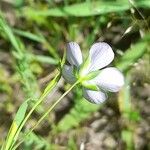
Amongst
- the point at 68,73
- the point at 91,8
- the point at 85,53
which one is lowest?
the point at 85,53

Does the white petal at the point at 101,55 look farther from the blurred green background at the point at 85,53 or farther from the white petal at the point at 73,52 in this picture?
the blurred green background at the point at 85,53

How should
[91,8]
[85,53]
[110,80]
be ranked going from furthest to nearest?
[85,53] → [91,8] → [110,80]

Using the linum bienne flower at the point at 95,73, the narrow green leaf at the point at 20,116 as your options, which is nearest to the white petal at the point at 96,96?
the linum bienne flower at the point at 95,73

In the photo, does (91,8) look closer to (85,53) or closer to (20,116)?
(85,53)

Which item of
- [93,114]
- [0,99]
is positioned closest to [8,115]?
[0,99]

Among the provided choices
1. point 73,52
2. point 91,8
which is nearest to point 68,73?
point 73,52

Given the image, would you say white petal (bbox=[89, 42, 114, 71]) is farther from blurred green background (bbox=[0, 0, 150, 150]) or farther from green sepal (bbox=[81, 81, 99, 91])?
blurred green background (bbox=[0, 0, 150, 150])

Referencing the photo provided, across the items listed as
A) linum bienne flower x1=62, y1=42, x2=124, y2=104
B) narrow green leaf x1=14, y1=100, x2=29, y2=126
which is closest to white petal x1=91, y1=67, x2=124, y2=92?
linum bienne flower x1=62, y1=42, x2=124, y2=104

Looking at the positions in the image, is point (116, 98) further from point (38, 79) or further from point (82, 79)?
point (82, 79)
